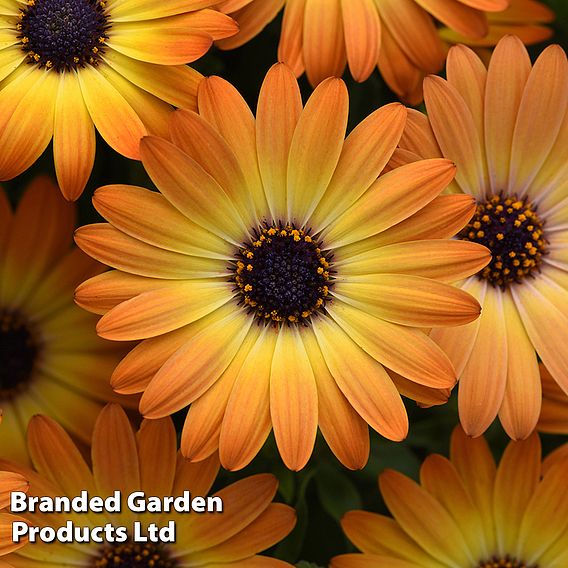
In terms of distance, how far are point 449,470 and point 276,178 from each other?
16.1 inches

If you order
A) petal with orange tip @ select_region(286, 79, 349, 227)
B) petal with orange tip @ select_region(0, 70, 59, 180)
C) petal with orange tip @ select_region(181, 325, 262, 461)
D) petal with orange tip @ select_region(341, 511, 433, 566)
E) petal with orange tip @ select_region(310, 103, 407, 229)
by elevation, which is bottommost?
petal with orange tip @ select_region(341, 511, 433, 566)

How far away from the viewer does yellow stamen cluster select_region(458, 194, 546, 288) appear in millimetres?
1305

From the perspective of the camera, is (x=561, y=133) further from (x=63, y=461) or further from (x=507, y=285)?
(x=63, y=461)

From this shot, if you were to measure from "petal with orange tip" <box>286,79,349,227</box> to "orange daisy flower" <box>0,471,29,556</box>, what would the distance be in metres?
0.43

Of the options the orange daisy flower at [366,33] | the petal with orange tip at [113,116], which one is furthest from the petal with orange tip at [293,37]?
the petal with orange tip at [113,116]

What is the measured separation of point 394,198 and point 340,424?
251 mm

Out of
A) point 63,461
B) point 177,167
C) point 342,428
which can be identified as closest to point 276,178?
point 177,167

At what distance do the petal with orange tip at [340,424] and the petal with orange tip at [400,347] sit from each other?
0.04 meters

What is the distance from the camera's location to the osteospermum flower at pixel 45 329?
131cm

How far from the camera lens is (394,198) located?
3.68 ft

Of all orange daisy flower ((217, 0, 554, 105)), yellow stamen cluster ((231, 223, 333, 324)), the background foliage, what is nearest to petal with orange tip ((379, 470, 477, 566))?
the background foliage

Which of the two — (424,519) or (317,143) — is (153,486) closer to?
(424,519)

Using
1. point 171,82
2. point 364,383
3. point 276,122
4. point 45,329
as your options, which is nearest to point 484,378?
point 364,383

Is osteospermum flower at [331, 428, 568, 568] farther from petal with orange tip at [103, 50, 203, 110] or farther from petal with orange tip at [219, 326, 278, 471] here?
petal with orange tip at [103, 50, 203, 110]
